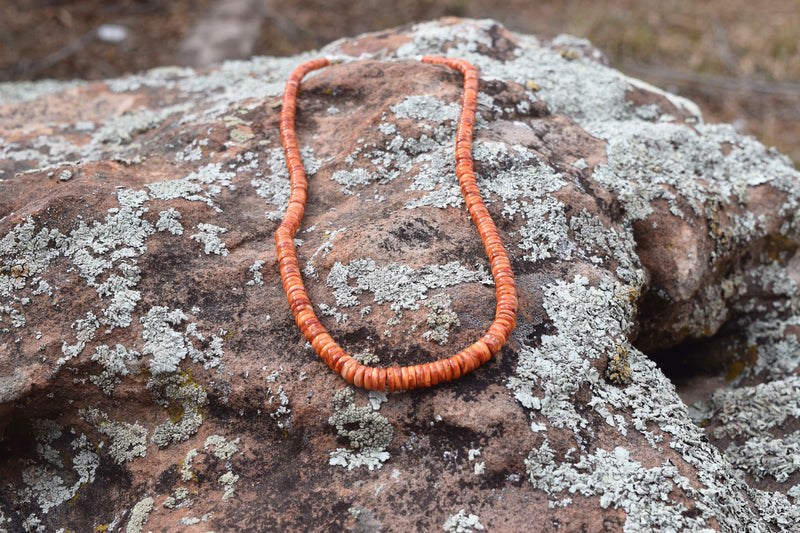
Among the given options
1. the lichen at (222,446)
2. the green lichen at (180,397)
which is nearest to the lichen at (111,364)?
the green lichen at (180,397)

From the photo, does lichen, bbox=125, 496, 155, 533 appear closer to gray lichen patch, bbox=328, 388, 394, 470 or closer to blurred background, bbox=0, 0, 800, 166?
gray lichen patch, bbox=328, 388, 394, 470

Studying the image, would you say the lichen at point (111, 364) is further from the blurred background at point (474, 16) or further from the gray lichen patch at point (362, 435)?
the blurred background at point (474, 16)

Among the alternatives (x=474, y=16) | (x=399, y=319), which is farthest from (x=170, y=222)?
(x=474, y=16)

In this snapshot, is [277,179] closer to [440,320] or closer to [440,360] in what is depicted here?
Result: [440,320]

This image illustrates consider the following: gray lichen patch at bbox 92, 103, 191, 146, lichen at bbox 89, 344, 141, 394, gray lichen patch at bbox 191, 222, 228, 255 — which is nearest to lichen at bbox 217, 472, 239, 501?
lichen at bbox 89, 344, 141, 394

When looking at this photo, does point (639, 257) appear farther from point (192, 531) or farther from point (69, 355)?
point (69, 355)
